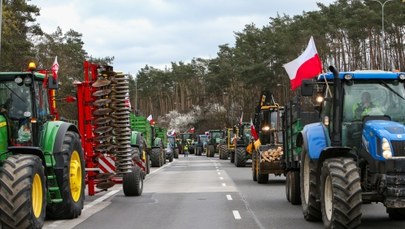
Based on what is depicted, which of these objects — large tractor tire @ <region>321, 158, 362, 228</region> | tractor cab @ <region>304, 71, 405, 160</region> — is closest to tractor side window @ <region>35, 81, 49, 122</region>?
tractor cab @ <region>304, 71, 405, 160</region>

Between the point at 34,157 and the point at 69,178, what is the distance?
2.16 m

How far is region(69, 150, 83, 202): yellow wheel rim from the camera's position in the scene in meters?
13.3

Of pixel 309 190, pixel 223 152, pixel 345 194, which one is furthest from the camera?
pixel 223 152

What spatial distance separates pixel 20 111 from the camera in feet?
39.2

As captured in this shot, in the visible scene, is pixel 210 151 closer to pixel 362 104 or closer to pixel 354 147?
pixel 362 104

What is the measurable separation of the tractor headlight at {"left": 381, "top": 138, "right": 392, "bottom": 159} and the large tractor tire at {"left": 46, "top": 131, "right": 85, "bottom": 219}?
5.69 meters

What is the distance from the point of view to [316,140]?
39.3ft

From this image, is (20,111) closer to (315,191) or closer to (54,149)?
(54,149)

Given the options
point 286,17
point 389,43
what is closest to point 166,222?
point 389,43

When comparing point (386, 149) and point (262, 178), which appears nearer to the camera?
point (386, 149)

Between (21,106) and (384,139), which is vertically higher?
(21,106)

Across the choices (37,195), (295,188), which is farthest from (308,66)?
(37,195)

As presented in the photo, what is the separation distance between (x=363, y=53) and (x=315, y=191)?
5079 cm

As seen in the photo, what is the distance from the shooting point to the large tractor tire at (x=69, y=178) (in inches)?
486
